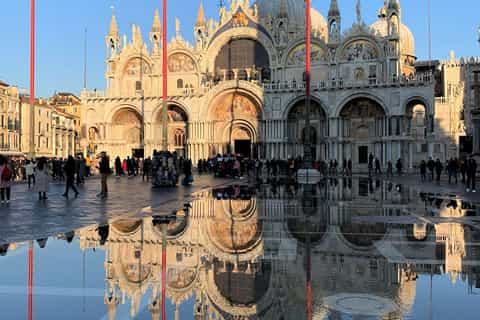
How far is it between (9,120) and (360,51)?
144 ft

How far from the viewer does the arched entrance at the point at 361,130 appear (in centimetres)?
4778

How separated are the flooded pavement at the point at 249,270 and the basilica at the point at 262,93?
A: 3685 cm

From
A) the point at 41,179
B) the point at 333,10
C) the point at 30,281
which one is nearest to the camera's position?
the point at 30,281

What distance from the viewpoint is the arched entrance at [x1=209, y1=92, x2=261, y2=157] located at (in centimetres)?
5166

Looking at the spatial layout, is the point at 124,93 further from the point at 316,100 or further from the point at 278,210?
the point at 278,210

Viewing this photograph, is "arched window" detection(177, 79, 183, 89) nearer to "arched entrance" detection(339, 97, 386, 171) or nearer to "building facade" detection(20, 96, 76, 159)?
"arched entrance" detection(339, 97, 386, 171)

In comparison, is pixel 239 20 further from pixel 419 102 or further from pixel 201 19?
pixel 419 102

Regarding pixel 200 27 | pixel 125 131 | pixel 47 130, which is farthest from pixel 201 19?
pixel 47 130

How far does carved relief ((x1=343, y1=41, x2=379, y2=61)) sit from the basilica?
0.33ft

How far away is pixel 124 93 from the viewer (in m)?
56.1

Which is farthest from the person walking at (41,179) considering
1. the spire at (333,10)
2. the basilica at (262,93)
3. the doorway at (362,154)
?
the spire at (333,10)

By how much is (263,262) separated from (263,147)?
43555 millimetres

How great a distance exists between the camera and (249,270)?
6.33 meters

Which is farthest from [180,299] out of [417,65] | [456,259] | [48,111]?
[417,65]
